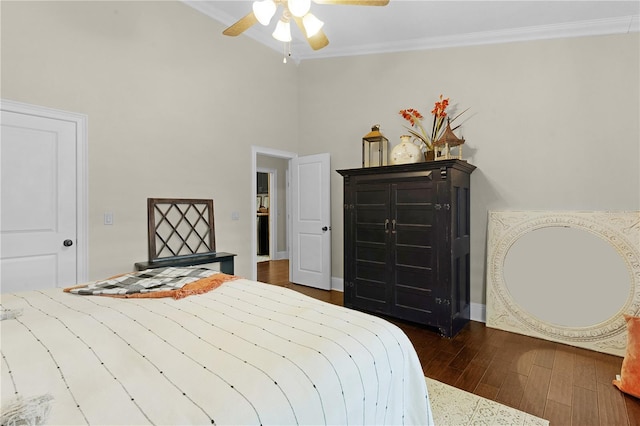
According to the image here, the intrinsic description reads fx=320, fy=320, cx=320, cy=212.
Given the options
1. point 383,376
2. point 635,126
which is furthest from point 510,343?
point 383,376

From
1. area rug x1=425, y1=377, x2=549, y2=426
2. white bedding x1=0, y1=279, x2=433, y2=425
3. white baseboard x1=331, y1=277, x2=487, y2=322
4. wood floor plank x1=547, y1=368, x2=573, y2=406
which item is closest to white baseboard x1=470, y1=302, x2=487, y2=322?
white baseboard x1=331, y1=277, x2=487, y2=322

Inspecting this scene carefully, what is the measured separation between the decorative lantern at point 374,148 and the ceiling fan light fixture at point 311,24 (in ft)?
5.53

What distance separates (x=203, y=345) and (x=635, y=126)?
3.62 metres

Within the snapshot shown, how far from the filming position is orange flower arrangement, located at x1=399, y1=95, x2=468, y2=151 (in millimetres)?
3291

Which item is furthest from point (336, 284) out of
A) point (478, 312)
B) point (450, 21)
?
point (450, 21)

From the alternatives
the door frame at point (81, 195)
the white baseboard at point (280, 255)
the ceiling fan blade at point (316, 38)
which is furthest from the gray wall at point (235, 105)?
the white baseboard at point (280, 255)

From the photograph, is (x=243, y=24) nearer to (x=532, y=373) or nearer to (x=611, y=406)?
(x=532, y=373)

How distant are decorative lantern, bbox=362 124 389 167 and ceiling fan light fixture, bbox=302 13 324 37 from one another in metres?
1.69

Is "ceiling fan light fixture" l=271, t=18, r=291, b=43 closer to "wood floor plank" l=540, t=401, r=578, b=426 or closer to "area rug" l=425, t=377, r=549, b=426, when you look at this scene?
"area rug" l=425, t=377, r=549, b=426

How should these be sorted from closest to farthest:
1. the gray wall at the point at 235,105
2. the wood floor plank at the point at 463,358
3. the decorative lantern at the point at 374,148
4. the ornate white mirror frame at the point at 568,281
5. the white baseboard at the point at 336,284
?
the wood floor plank at the point at 463,358, the ornate white mirror frame at the point at 568,281, the gray wall at the point at 235,105, the decorative lantern at the point at 374,148, the white baseboard at the point at 336,284

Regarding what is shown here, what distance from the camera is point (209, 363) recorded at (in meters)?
0.91

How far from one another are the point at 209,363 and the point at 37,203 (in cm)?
262

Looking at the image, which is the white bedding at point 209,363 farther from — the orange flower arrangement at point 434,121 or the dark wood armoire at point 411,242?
the orange flower arrangement at point 434,121

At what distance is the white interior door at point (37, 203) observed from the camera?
2439 millimetres
